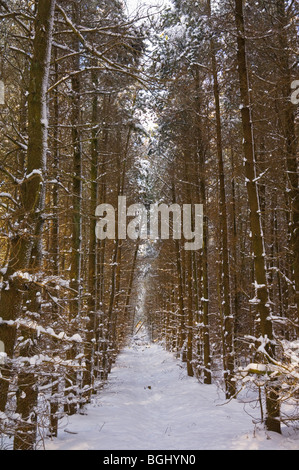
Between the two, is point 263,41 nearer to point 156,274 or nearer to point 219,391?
point 219,391

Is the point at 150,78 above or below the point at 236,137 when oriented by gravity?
below

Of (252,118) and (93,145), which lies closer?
(252,118)

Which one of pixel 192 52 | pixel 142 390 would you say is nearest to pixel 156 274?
pixel 142 390

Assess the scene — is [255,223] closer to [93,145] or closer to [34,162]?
[34,162]

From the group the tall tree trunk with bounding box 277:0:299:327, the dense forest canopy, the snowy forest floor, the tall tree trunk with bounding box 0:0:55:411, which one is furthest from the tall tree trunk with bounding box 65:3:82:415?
the tall tree trunk with bounding box 277:0:299:327

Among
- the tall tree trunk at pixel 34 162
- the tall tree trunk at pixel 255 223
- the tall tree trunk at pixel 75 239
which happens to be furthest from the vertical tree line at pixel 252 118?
the tall tree trunk at pixel 75 239

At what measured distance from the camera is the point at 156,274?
27.8 m

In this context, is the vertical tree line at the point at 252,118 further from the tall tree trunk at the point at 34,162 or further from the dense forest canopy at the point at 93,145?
the tall tree trunk at the point at 34,162

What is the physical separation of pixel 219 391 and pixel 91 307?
5.36 m

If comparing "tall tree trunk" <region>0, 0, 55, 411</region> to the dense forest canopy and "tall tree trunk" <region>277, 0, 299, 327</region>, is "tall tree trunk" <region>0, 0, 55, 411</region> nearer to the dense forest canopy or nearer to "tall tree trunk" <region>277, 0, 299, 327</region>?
the dense forest canopy

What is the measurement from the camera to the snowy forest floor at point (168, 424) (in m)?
6.02

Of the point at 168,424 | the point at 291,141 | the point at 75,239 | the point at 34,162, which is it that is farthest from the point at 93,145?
the point at 168,424

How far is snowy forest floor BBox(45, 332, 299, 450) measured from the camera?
19.8ft

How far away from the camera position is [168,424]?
8.38 metres
